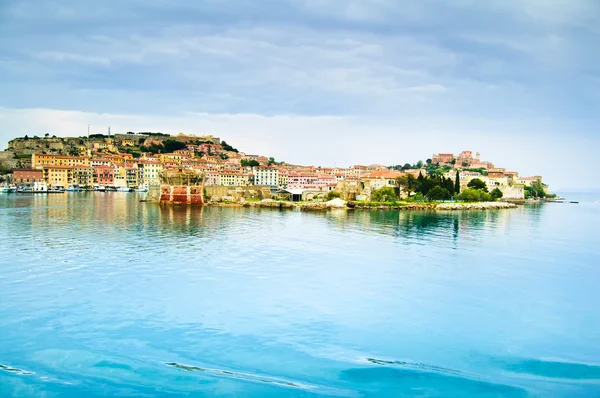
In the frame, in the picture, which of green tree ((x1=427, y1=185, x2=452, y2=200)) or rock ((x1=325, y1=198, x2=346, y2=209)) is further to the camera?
green tree ((x1=427, y1=185, x2=452, y2=200))

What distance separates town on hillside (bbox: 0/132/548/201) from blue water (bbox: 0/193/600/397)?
114ft

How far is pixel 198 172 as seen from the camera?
46.5 m

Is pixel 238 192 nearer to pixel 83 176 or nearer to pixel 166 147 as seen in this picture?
pixel 83 176

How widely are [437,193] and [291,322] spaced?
45.3 metres

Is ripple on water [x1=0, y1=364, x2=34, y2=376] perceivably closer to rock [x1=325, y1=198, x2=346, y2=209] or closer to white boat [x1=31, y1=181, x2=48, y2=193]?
rock [x1=325, y1=198, x2=346, y2=209]

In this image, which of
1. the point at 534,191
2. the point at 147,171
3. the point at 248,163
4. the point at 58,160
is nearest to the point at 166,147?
the point at 248,163

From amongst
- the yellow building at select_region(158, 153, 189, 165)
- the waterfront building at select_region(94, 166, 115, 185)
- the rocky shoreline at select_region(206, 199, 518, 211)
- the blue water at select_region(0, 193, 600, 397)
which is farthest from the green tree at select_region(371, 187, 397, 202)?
the waterfront building at select_region(94, 166, 115, 185)

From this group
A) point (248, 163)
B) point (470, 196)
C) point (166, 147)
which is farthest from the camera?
point (166, 147)

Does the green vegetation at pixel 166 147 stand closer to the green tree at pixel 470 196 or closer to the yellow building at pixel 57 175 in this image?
the yellow building at pixel 57 175

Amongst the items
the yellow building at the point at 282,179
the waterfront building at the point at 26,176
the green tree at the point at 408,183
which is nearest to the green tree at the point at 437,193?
the green tree at the point at 408,183

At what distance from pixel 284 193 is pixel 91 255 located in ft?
132

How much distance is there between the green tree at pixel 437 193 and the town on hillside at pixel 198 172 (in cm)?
11

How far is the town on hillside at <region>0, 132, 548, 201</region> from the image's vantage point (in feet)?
187

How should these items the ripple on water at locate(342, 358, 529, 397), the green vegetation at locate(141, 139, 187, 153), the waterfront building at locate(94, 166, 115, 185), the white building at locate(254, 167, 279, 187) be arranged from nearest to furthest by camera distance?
the ripple on water at locate(342, 358, 529, 397) → the waterfront building at locate(94, 166, 115, 185) → the white building at locate(254, 167, 279, 187) → the green vegetation at locate(141, 139, 187, 153)
